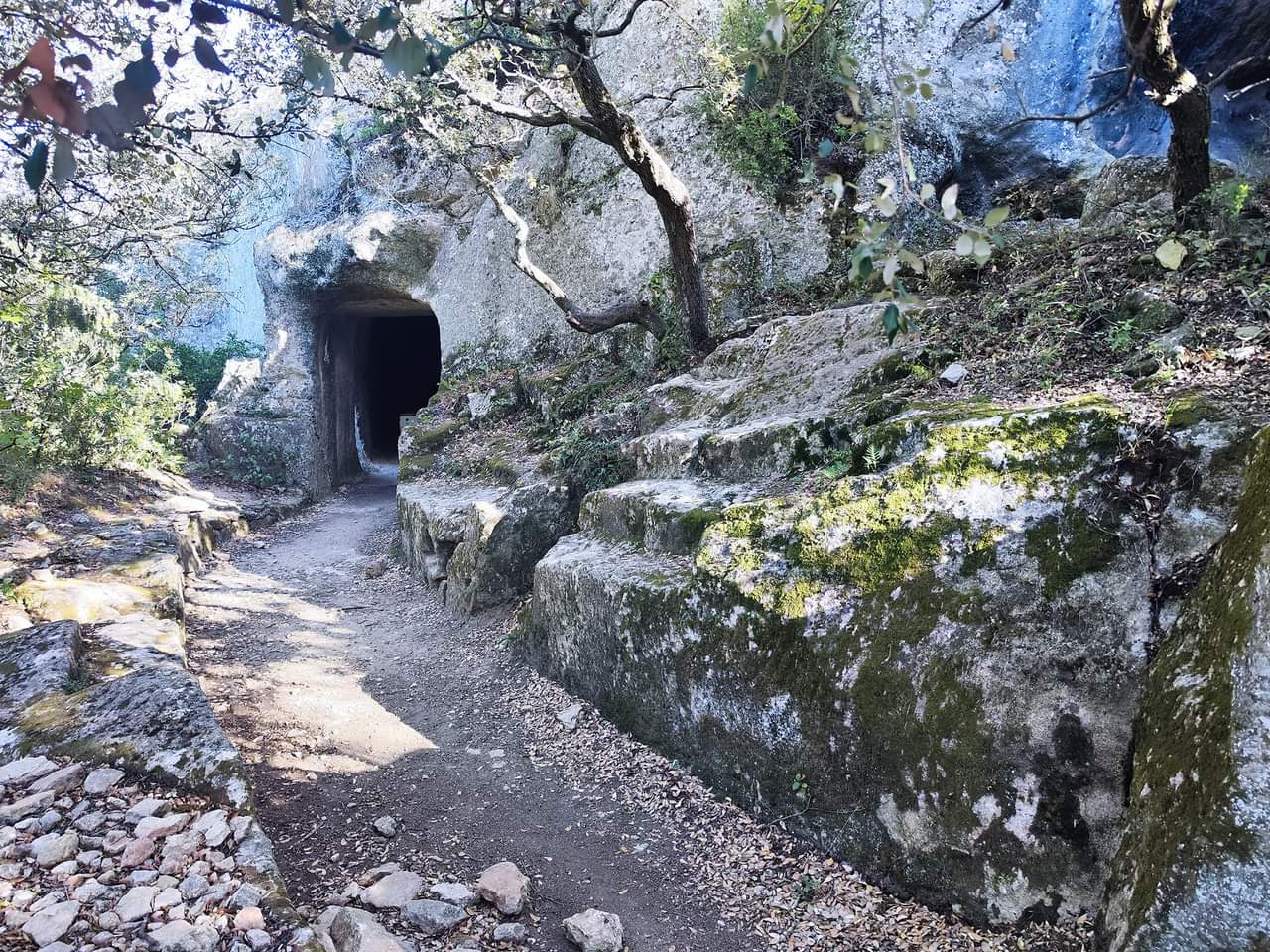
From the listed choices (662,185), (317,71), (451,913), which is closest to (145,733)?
(451,913)

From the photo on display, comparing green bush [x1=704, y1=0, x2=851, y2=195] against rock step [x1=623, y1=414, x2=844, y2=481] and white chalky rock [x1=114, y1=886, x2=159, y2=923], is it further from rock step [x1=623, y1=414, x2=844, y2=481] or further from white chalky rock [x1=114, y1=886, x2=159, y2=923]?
white chalky rock [x1=114, y1=886, x2=159, y2=923]

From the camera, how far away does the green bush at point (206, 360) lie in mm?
16688

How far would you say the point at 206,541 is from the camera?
9.80 metres

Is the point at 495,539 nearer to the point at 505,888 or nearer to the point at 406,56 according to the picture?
the point at 505,888

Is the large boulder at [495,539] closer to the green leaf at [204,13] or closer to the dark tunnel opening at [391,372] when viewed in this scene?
the green leaf at [204,13]

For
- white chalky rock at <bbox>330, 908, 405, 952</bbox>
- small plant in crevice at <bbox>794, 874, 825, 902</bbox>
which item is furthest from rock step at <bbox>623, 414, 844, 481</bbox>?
white chalky rock at <bbox>330, 908, 405, 952</bbox>

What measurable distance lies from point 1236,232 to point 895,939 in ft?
13.7

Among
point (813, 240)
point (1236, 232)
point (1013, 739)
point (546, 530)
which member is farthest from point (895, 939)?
point (813, 240)

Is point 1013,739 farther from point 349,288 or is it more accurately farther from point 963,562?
point 349,288

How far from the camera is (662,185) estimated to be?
7609mm

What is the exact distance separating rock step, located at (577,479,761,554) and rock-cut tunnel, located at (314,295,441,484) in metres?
10.8

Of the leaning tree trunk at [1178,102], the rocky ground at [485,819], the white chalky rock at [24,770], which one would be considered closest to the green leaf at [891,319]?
the rocky ground at [485,819]

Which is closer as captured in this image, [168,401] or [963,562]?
[963,562]

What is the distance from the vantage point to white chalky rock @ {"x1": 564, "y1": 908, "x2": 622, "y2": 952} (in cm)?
305
